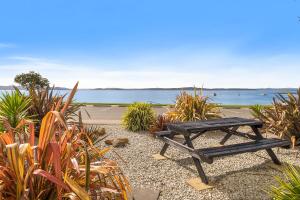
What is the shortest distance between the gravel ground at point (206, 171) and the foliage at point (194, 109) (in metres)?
2.33

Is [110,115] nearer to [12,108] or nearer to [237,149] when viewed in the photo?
[12,108]

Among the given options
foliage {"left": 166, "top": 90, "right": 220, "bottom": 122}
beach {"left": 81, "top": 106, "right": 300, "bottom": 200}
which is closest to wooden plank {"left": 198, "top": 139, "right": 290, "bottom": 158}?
beach {"left": 81, "top": 106, "right": 300, "bottom": 200}

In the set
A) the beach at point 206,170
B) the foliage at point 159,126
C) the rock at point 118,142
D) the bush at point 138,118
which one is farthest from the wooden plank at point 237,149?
the bush at point 138,118

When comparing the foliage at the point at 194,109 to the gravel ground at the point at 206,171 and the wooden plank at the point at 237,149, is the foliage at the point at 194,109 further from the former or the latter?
the wooden plank at the point at 237,149

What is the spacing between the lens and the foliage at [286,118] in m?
6.73

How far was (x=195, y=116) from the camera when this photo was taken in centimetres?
886

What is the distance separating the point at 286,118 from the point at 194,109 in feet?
9.66

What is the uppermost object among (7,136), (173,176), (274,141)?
(7,136)

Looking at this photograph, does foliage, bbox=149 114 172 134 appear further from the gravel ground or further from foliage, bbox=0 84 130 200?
foliage, bbox=0 84 130 200

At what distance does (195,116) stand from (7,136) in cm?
723

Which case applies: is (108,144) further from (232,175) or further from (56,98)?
(232,175)

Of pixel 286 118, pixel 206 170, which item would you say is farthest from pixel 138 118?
pixel 286 118

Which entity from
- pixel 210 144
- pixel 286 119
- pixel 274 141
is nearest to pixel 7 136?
pixel 274 141

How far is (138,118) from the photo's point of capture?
9.31m
